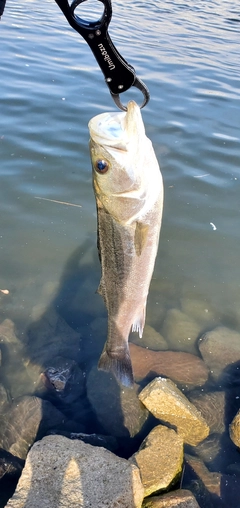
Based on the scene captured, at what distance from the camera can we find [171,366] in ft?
17.8

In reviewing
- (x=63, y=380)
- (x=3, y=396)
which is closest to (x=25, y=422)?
(x=3, y=396)

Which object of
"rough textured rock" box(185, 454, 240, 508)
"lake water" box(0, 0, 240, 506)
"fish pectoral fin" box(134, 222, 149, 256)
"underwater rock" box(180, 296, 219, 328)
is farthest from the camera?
"lake water" box(0, 0, 240, 506)

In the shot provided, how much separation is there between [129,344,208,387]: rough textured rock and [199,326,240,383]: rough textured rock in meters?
0.12

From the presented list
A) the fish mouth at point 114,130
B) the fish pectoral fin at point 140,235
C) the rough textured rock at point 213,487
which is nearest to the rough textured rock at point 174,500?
the rough textured rock at point 213,487

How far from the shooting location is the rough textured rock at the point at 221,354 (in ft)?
17.7

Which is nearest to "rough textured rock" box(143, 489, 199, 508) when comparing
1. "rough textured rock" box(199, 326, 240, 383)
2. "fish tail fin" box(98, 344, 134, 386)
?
"fish tail fin" box(98, 344, 134, 386)

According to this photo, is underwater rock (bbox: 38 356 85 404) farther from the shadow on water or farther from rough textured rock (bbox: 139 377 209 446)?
rough textured rock (bbox: 139 377 209 446)

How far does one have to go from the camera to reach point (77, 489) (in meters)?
3.71

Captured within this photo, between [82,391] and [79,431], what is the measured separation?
1.65 ft

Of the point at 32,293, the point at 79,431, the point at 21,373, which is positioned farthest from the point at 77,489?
the point at 32,293

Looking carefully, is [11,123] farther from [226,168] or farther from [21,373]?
[21,373]

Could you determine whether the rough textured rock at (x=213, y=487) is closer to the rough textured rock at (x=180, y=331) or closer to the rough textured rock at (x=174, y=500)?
the rough textured rock at (x=174, y=500)

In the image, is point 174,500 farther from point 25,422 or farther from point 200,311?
point 200,311

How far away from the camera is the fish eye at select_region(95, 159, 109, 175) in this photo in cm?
283
